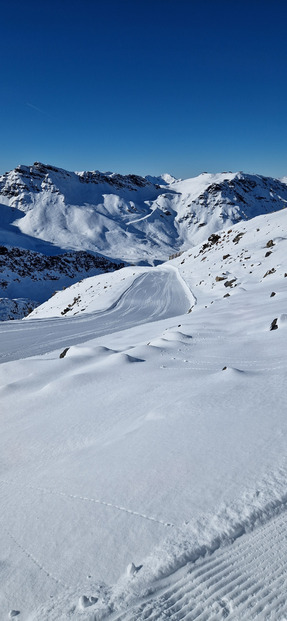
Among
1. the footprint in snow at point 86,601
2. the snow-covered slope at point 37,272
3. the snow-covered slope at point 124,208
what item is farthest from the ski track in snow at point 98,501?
the snow-covered slope at point 124,208

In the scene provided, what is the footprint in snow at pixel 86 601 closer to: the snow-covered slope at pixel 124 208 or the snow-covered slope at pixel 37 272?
the snow-covered slope at pixel 37 272

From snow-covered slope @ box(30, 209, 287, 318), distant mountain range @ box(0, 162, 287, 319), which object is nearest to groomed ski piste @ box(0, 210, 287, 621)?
snow-covered slope @ box(30, 209, 287, 318)

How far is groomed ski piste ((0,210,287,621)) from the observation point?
6.77 ft

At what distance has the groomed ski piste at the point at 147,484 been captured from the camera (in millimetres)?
2064

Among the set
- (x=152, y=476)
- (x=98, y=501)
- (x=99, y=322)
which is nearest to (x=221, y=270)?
(x=99, y=322)

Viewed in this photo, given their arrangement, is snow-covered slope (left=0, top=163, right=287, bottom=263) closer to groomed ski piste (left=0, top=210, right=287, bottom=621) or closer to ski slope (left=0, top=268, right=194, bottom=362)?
ski slope (left=0, top=268, right=194, bottom=362)

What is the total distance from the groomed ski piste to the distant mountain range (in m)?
46.5

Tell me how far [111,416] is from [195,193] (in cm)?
11971

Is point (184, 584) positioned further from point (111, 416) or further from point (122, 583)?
point (111, 416)

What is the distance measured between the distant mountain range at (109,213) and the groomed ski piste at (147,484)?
153ft

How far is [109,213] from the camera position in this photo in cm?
10131

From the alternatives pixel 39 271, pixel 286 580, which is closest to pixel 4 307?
pixel 39 271

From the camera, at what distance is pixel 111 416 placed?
14.9 feet

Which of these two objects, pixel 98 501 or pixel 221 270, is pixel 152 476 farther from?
pixel 221 270
